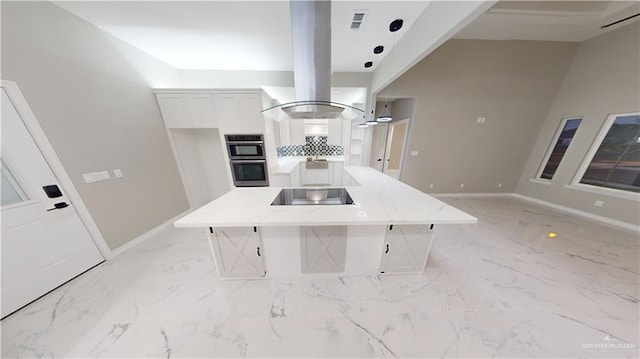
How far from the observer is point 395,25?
186 cm

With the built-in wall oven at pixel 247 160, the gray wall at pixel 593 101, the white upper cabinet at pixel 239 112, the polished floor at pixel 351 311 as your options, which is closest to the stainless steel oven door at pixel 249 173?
the built-in wall oven at pixel 247 160

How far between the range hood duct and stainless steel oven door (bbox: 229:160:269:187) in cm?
160

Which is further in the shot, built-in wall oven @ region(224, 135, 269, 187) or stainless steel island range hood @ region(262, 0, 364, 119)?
built-in wall oven @ region(224, 135, 269, 187)

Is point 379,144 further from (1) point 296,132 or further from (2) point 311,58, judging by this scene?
(2) point 311,58

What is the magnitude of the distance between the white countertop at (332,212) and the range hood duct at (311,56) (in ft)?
3.13

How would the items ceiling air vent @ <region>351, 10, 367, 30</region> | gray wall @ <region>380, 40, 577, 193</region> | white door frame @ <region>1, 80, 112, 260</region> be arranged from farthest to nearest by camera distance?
gray wall @ <region>380, 40, 577, 193</region> → ceiling air vent @ <region>351, 10, 367, 30</region> → white door frame @ <region>1, 80, 112, 260</region>

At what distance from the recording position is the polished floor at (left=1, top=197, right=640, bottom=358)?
124 cm

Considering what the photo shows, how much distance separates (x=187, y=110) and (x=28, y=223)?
2009mm

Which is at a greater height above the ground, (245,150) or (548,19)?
(548,19)

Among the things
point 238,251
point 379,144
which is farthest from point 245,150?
point 379,144

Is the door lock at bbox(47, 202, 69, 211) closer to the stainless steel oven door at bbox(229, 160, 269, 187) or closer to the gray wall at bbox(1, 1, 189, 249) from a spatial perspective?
the gray wall at bbox(1, 1, 189, 249)

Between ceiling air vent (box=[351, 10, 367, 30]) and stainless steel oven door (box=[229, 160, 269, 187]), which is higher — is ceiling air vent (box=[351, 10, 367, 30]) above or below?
above

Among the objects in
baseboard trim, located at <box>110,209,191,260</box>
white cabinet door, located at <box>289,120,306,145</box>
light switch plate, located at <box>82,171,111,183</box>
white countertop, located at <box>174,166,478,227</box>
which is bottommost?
baseboard trim, located at <box>110,209,191,260</box>

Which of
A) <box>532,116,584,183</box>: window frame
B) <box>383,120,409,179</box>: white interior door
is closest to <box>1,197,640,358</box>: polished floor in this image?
<box>532,116,584,183</box>: window frame
